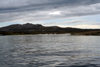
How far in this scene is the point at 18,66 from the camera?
31094mm

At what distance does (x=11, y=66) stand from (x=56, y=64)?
6.13m

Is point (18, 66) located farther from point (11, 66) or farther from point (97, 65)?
point (97, 65)

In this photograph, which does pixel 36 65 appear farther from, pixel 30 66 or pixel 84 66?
pixel 84 66

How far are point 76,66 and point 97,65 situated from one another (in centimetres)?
302

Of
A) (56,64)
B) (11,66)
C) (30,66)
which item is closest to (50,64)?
(56,64)

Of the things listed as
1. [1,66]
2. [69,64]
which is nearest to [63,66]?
[69,64]

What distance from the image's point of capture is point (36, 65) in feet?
104

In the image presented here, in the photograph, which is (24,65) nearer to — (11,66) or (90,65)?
(11,66)

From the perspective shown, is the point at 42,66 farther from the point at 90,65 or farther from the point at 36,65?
the point at 90,65

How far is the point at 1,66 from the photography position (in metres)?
31.0

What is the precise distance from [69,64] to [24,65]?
612 centimetres

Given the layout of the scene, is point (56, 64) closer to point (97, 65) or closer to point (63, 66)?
point (63, 66)

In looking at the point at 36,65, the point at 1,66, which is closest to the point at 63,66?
the point at 36,65

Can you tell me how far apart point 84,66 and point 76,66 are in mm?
1066
